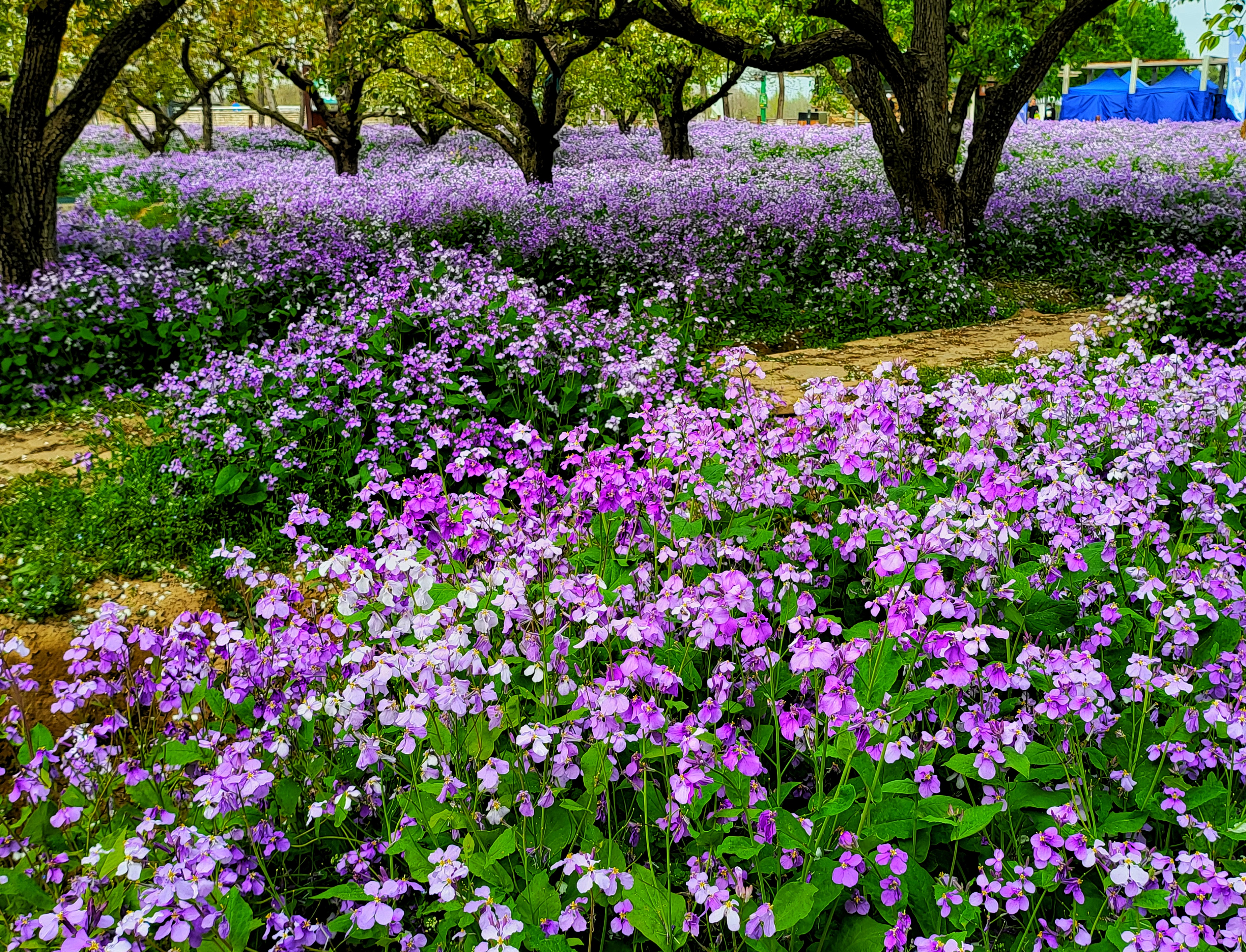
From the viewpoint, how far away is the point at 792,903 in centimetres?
177

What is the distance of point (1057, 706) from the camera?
6.82 feet

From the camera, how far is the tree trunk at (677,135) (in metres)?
20.7

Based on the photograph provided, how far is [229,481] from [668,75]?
18414mm

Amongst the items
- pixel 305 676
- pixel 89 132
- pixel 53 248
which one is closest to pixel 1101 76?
pixel 89 132

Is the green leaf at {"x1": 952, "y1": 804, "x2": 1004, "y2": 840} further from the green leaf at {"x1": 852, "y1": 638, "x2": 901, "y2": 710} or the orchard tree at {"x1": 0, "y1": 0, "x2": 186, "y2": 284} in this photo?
the orchard tree at {"x1": 0, "y1": 0, "x2": 186, "y2": 284}

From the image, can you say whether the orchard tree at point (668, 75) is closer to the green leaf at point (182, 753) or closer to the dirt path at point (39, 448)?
the dirt path at point (39, 448)

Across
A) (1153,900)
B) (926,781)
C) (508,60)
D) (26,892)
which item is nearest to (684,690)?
(926,781)

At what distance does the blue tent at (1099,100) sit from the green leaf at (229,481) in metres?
48.9

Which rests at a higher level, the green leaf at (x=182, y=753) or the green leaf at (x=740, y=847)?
the green leaf at (x=182, y=753)

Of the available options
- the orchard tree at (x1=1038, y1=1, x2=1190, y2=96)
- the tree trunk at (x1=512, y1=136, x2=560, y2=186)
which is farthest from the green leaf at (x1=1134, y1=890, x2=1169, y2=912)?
the tree trunk at (x1=512, y1=136, x2=560, y2=186)

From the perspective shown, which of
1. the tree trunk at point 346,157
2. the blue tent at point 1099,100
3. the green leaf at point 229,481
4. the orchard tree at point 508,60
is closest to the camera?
the green leaf at point 229,481

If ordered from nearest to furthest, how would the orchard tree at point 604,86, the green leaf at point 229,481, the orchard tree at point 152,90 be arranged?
the green leaf at point 229,481, the orchard tree at point 604,86, the orchard tree at point 152,90

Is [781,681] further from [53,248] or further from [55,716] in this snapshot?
[53,248]

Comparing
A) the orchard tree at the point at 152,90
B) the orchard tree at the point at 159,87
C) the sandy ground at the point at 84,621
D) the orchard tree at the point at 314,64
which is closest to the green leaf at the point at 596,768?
the sandy ground at the point at 84,621
